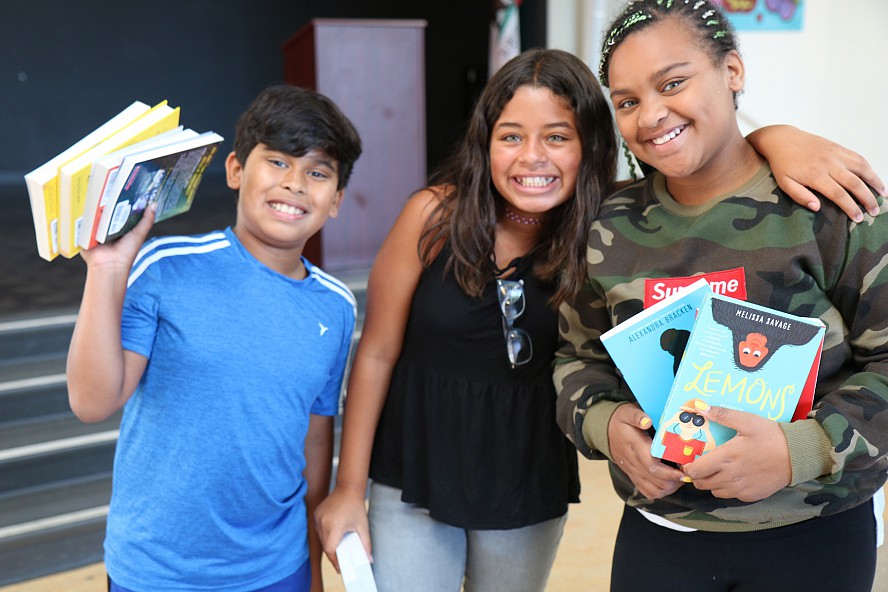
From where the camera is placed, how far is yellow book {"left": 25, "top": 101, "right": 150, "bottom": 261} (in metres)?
1.05

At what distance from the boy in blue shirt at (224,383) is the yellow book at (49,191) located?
0.13m

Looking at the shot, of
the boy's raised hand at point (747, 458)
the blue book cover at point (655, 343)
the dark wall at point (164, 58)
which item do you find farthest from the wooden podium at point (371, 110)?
the dark wall at point (164, 58)

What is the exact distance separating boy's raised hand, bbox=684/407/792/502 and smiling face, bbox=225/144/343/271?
827 millimetres

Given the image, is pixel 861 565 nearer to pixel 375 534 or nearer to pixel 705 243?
pixel 705 243

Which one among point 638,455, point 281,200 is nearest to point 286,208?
point 281,200

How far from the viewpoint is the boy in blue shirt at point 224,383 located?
1.37 metres

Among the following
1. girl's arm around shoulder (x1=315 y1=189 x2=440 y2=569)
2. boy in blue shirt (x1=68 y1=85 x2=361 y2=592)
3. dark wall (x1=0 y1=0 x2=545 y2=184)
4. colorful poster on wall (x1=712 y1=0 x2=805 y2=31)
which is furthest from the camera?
dark wall (x1=0 y1=0 x2=545 y2=184)

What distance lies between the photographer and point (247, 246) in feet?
5.06

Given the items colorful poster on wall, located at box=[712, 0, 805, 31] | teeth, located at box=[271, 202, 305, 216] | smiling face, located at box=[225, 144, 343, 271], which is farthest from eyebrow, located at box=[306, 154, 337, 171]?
colorful poster on wall, located at box=[712, 0, 805, 31]

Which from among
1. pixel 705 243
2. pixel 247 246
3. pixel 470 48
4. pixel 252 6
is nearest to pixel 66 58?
pixel 252 6

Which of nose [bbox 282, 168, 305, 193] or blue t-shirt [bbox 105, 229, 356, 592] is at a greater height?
nose [bbox 282, 168, 305, 193]

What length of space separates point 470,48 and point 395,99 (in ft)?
18.3

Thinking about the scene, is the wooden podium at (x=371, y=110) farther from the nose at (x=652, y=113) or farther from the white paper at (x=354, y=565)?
the nose at (x=652, y=113)

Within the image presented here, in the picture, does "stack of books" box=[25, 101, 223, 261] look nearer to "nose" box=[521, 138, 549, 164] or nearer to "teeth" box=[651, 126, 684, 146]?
"nose" box=[521, 138, 549, 164]
